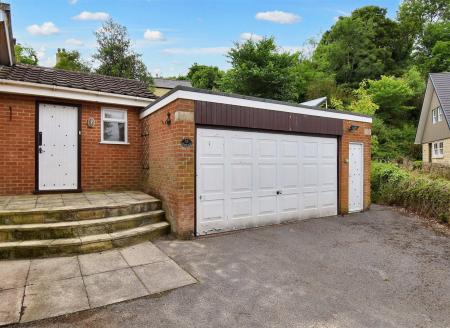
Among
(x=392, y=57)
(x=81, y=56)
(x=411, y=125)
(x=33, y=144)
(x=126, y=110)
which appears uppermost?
(x=392, y=57)

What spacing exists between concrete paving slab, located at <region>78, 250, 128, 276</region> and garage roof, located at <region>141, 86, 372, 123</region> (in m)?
3.07

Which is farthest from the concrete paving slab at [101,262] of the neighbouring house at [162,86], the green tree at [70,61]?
the neighbouring house at [162,86]

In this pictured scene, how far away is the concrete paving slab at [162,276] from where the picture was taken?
3694 millimetres

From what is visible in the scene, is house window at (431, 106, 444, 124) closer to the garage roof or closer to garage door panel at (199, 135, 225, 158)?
the garage roof

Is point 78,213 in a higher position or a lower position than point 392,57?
lower

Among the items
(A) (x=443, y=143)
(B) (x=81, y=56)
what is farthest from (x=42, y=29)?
(A) (x=443, y=143)

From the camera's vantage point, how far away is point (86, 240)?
4.75m

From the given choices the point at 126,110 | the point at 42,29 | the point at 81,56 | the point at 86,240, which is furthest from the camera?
the point at 42,29

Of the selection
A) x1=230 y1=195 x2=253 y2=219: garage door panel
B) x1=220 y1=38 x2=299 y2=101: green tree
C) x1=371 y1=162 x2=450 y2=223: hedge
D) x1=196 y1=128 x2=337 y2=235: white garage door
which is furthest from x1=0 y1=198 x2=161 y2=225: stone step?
x1=220 y1=38 x2=299 y2=101: green tree

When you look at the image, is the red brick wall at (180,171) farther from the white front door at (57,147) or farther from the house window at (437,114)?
the house window at (437,114)

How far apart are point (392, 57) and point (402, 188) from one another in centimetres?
2898

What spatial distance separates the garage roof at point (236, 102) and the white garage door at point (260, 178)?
0.64 m

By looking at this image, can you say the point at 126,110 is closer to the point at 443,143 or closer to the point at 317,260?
the point at 317,260

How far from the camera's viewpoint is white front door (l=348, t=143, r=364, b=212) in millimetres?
8648
